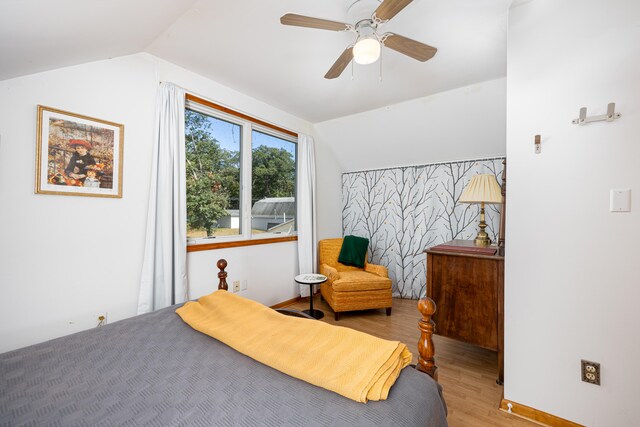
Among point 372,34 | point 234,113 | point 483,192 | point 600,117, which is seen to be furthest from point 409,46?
point 234,113

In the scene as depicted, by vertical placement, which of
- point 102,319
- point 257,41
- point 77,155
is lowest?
point 102,319

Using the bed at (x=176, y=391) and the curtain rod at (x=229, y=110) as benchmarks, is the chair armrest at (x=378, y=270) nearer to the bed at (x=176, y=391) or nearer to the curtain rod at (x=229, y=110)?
the curtain rod at (x=229, y=110)

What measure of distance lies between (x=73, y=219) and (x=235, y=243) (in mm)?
1372

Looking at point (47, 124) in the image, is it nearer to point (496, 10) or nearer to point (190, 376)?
point (190, 376)

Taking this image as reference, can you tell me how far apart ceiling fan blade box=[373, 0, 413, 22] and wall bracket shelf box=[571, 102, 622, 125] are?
1.14 m

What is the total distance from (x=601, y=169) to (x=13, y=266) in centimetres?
347

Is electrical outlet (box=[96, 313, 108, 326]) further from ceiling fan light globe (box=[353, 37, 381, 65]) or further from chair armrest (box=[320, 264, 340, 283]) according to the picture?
ceiling fan light globe (box=[353, 37, 381, 65])

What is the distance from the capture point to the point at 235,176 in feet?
10.1

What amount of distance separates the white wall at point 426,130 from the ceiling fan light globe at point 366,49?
1780 millimetres

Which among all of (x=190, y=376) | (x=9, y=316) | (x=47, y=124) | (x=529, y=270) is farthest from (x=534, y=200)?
(x=9, y=316)

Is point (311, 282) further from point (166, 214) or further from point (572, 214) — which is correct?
point (572, 214)

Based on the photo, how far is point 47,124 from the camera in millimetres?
1745

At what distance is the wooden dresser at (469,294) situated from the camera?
1967 mm

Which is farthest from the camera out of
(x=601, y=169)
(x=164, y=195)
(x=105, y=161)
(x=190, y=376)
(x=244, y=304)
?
(x=164, y=195)
